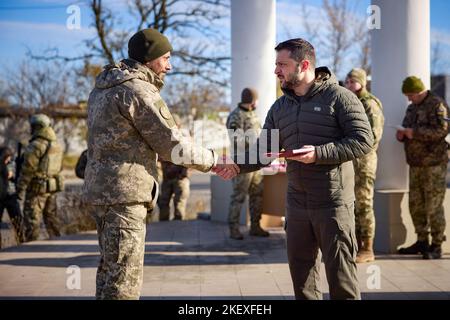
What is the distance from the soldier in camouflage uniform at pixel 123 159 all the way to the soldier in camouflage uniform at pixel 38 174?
18.5 ft

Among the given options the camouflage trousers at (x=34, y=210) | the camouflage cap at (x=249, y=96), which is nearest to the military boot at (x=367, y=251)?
Answer: the camouflage cap at (x=249, y=96)

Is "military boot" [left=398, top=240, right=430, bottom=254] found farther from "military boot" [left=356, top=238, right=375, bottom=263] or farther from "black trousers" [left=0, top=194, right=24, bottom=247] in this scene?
"black trousers" [left=0, top=194, right=24, bottom=247]

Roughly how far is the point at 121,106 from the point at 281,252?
14.8 feet

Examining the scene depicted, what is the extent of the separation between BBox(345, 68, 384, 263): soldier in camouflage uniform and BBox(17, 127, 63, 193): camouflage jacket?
4.83 m

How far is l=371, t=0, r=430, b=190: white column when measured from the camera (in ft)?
24.7

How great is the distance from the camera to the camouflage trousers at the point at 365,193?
277 inches

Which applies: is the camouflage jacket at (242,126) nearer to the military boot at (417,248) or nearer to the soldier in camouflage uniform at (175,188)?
the soldier in camouflage uniform at (175,188)

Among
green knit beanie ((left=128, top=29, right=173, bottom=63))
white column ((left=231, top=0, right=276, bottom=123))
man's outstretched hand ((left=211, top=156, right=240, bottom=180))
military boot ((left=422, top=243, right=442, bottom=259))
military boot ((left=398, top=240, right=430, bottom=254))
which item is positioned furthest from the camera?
white column ((left=231, top=0, right=276, bottom=123))

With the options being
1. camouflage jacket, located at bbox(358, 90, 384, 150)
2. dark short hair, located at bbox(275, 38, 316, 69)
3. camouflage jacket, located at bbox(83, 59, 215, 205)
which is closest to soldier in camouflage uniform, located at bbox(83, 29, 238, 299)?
camouflage jacket, located at bbox(83, 59, 215, 205)

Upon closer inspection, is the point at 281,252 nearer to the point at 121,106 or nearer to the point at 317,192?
the point at 317,192

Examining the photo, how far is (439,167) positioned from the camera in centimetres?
718

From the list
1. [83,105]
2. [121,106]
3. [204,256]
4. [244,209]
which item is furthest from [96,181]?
[83,105]

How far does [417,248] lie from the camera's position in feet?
24.2

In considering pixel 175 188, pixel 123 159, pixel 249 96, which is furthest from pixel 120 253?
pixel 175 188
